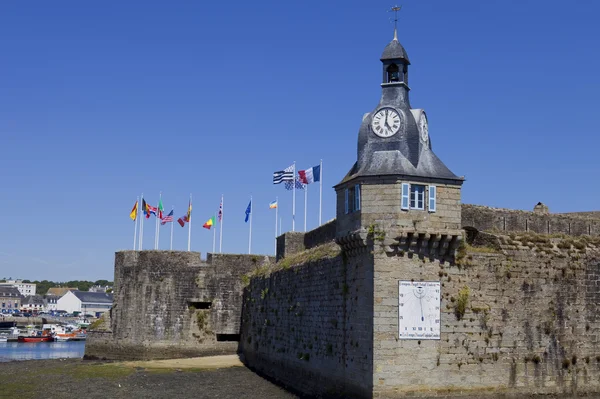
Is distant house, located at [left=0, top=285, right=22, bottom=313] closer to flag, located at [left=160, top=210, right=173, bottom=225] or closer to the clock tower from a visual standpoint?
flag, located at [left=160, top=210, right=173, bottom=225]

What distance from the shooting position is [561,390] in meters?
23.6

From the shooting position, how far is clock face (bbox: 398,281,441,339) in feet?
71.5

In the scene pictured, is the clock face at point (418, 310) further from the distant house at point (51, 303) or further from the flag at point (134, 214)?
the distant house at point (51, 303)

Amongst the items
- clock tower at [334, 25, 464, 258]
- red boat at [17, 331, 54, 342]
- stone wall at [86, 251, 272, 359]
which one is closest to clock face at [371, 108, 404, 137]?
clock tower at [334, 25, 464, 258]

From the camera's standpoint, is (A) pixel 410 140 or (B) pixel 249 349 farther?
(B) pixel 249 349

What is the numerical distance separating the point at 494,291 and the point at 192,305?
2371 cm

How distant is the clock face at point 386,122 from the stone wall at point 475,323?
12.9 feet

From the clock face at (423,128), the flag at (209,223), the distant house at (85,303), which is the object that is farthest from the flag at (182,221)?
the distant house at (85,303)

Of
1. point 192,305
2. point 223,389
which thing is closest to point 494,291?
point 223,389

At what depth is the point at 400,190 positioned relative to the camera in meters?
22.2

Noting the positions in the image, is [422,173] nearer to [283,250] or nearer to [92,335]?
[283,250]

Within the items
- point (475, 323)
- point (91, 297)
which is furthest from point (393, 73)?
point (91, 297)

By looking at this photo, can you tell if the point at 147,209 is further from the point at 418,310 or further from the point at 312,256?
the point at 418,310

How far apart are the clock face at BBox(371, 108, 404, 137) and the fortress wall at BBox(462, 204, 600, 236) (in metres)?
4.82
